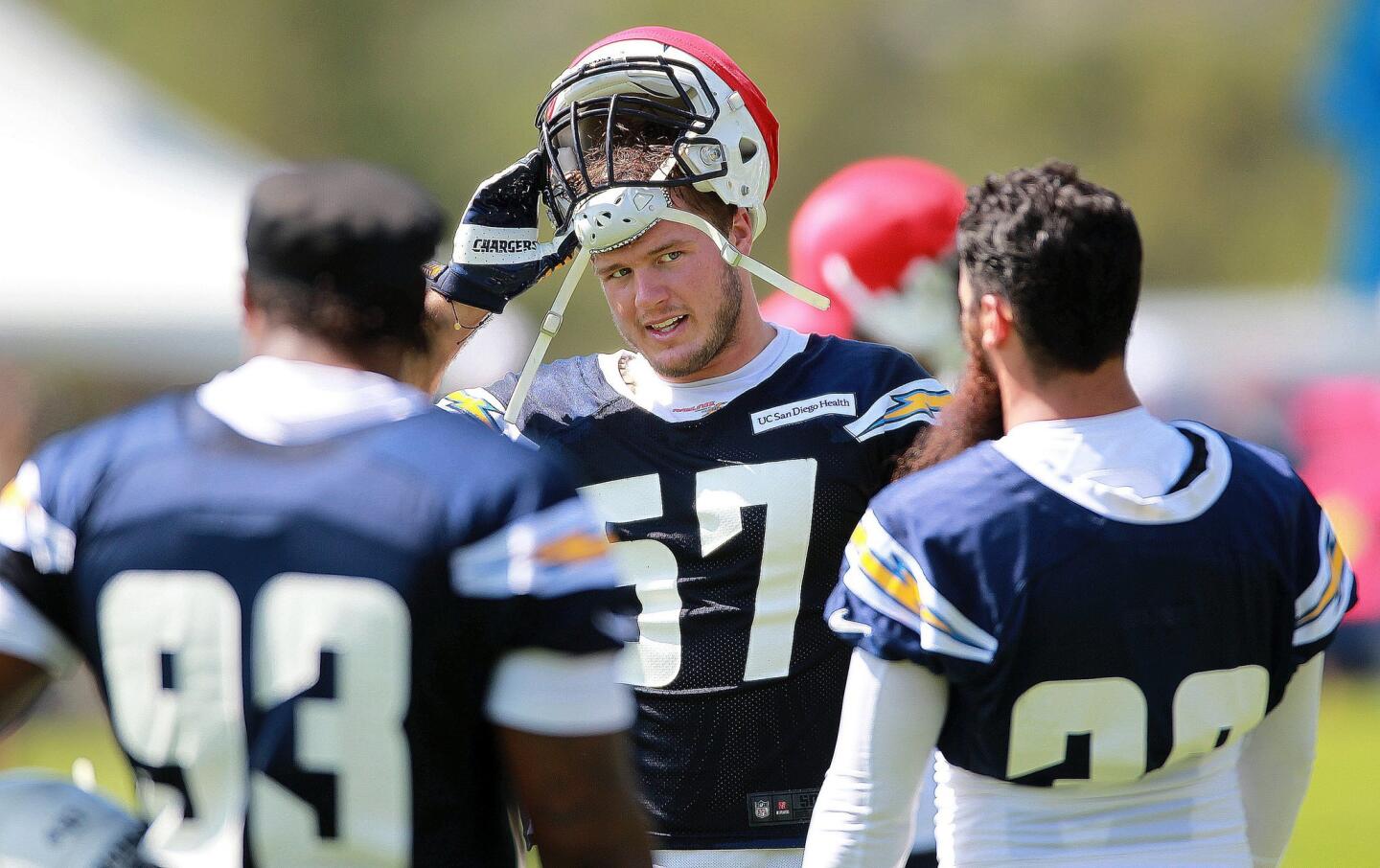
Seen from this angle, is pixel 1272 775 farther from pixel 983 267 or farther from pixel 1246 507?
pixel 983 267

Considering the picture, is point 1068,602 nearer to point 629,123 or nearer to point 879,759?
point 879,759

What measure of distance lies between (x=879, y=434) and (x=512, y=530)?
49.3 inches

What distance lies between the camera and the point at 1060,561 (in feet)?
7.17

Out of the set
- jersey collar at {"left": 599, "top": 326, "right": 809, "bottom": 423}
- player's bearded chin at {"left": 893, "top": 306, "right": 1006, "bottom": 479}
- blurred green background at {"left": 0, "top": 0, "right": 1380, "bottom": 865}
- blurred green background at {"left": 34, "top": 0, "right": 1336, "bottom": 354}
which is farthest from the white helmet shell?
Result: blurred green background at {"left": 34, "top": 0, "right": 1336, "bottom": 354}

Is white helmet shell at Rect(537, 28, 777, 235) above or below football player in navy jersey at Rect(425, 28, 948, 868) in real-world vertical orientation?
above

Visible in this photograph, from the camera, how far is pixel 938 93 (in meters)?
23.4

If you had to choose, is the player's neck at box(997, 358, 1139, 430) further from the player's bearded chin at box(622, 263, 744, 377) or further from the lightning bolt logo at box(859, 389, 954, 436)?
the player's bearded chin at box(622, 263, 744, 377)

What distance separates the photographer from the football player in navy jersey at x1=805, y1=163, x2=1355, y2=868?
7.20 feet

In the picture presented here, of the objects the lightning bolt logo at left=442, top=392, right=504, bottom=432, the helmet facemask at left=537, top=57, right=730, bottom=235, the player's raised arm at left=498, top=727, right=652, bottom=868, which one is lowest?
the player's raised arm at left=498, top=727, right=652, bottom=868

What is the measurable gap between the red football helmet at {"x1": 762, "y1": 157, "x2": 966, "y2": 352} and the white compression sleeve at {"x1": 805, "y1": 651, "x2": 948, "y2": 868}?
227cm

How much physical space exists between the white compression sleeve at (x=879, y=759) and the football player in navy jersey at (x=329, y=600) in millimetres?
425

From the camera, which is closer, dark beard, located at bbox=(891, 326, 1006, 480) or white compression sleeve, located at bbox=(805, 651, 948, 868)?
white compression sleeve, located at bbox=(805, 651, 948, 868)

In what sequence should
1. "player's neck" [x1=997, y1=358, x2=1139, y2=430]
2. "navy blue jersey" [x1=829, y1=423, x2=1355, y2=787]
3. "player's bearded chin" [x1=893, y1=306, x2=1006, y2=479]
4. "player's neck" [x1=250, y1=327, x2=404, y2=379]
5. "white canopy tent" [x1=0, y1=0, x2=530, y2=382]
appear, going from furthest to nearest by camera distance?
"white canopy tent" [x1=0, y1=0, x2=530, y2=382] < "player's bearded chin" [x1=893, y1=306, x2=1006, y2=479] < "player's neck" [x1=997, y1=358, x2=1139, y2=430] < "navy blue jersey" [x1=829, y1=423, x2=1355, y2=787] < "player's neck" [x1=250, y1=327, x2=404, y2=379]

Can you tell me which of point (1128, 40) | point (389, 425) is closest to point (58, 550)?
point (389, 425)
